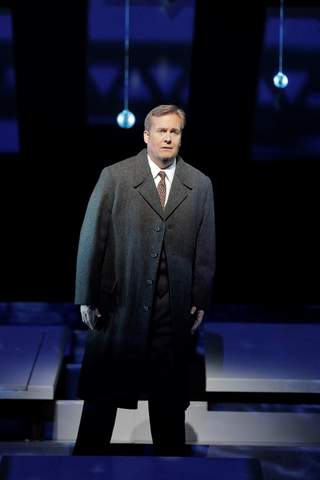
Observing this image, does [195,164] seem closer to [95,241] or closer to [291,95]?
[291,95]

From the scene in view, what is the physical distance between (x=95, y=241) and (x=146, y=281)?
232 mm

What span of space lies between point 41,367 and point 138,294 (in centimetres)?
90

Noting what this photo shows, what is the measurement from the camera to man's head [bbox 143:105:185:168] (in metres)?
2.88

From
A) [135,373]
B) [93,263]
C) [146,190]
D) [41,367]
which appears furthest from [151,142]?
[41,367]

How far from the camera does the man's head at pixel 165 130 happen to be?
2.88 meters

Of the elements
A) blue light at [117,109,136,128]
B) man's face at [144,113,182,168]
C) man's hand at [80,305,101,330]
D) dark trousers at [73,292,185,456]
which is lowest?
dark trousers at [73,292,185,456]

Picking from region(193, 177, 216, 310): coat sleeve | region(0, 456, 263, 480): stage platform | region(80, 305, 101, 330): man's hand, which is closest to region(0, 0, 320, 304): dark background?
region(193, 177, 216, 310): coat sleeve

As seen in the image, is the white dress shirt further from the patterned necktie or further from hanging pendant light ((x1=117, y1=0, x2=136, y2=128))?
hanging pendant light ((x1=117, y1=0, x2=136, y2=128))

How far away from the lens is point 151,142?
2.92m

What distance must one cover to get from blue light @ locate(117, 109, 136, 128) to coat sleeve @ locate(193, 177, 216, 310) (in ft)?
3.53

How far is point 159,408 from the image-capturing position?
3006 millimetres

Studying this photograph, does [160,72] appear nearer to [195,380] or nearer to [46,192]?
[46,192]

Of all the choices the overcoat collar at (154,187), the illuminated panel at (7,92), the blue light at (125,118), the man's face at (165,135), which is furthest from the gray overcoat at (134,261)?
the illuminated panel at (7,92)

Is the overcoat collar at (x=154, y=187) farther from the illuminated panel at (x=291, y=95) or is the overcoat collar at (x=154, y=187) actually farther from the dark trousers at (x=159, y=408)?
the illuminated panel at (x=291, y=95)
